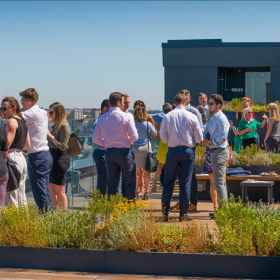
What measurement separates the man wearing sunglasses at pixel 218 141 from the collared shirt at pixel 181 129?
280mm

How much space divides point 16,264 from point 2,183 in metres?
1.30

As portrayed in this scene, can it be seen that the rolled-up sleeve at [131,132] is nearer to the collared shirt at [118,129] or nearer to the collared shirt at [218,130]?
the collared shirt at [118,129]

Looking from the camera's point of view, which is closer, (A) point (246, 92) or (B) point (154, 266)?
(B) point (154, 266)

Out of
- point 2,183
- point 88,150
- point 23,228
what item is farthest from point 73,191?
point 23,228

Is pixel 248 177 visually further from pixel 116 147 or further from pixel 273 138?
pixel 273 138

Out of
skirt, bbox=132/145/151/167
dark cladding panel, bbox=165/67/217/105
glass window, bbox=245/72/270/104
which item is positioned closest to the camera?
skirt, bbox=132/145/151/167

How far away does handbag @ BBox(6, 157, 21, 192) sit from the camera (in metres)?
9.04

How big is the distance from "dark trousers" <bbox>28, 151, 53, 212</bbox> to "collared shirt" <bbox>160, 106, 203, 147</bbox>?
71.4 inches

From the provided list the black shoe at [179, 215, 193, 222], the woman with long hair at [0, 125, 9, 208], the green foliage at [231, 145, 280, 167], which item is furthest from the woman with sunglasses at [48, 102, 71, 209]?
the green foliage at [231, 145, 280, 167]

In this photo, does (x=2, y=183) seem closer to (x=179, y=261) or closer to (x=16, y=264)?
(x=16, y=264)

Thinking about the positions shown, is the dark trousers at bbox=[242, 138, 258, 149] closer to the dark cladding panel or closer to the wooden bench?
the wooden bench

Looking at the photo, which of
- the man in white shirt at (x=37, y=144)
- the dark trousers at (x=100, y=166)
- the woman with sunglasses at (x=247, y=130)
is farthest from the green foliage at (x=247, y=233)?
the woman with sunglasses at (x=247, y=130)

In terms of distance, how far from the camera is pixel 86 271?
775cm

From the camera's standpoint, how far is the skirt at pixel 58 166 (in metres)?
10.4
